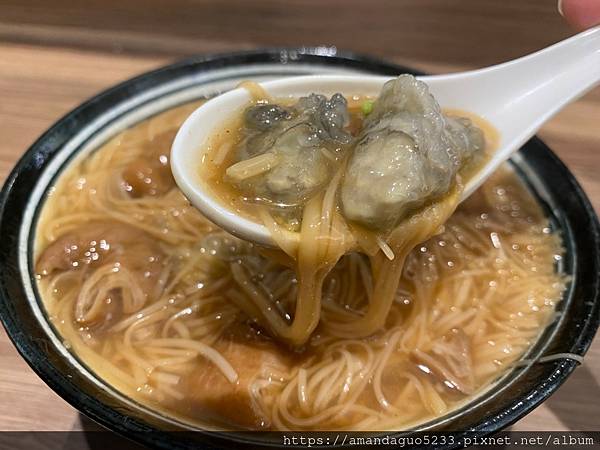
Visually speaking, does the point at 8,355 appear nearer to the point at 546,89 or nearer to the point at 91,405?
A: the point at 91,405

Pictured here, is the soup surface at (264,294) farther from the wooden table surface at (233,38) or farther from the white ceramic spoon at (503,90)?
the wooden table surface at (233,38)

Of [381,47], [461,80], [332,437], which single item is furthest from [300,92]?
[381,47]

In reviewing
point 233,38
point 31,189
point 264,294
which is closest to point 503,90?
point 264,294

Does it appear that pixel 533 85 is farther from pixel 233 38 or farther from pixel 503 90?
pixel 233 38

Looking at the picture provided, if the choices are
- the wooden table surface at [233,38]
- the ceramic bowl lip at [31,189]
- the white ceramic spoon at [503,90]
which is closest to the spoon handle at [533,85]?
the white ceramic spoon at [503,90]

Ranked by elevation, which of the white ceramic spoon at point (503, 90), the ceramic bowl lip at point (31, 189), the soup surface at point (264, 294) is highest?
the white ceramic spoon at point (503, 90)

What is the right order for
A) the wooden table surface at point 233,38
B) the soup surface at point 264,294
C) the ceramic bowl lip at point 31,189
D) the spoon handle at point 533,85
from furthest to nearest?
1. the wooden table surface at point 233,38
2. the spoon handle at point 533,85
3. the soup surface at point 264,294
4. the ceramic bowl lip at point 31,189

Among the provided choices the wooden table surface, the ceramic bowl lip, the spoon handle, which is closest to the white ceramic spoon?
the spoon handle
